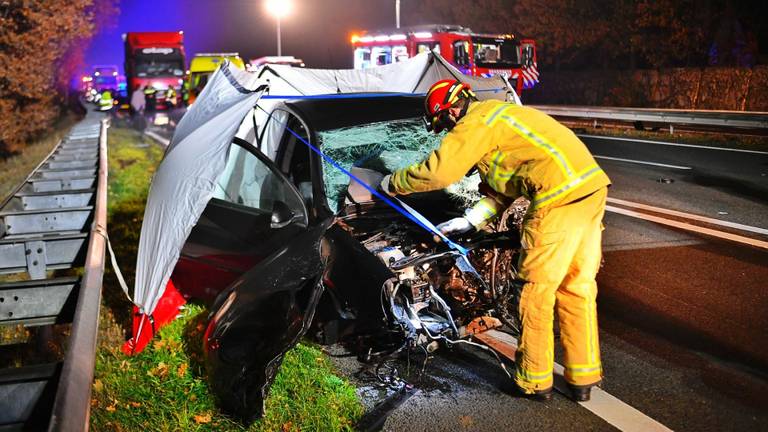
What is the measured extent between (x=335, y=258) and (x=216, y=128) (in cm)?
173

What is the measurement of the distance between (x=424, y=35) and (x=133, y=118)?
516 inches

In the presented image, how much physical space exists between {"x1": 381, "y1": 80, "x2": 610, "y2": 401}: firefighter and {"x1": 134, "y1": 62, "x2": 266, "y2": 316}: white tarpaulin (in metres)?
1.58

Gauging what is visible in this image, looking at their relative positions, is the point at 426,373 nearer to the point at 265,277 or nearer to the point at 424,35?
the point at 265,277

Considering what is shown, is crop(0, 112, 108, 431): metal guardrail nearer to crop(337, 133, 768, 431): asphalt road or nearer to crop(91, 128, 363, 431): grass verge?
crop(91, 128, 363, 431): grass verge

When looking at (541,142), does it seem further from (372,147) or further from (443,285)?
(372,147)

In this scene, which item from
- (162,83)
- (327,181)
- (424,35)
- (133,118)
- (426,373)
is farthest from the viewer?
(162,83)

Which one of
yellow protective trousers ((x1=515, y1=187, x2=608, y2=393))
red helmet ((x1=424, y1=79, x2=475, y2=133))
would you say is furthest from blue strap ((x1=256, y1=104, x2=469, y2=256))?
red helmet ((x1=424, y1=79, x2=475, y2=133))

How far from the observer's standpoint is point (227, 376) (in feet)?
11.1

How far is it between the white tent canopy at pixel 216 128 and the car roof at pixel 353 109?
232 millimetres

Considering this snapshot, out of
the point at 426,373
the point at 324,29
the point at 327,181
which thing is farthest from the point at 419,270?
the point at 324,29

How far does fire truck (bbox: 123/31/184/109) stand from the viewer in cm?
2834

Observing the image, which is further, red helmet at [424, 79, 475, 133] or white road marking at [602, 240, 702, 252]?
white road marking at [602, 240, 702, 252]

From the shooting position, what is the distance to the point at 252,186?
4.99m

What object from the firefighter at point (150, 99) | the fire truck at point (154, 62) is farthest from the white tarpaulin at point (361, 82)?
the fire truck at point (154, 62)
